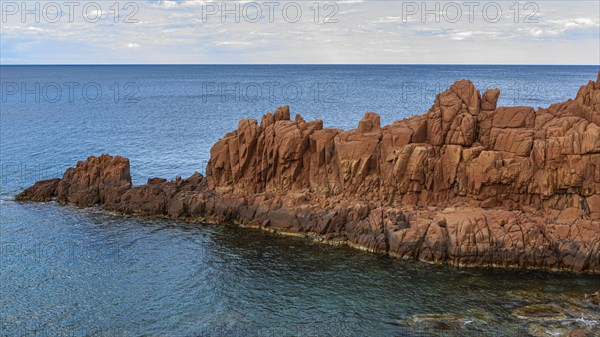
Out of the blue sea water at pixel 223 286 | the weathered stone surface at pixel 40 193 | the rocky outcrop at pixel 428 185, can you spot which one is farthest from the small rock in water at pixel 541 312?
the weathered stone surface at pixel 40 193

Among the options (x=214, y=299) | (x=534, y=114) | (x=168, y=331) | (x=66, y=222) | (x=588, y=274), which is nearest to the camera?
(x=168, y=331)

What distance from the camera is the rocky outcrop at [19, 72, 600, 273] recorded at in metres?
49.7

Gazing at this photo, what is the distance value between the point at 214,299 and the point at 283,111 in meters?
27.1

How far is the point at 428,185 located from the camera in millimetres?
56188

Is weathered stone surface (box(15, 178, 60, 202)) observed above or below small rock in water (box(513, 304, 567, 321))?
above

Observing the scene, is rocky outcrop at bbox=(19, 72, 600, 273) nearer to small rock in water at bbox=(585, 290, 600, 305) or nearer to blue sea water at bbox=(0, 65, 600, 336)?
blue sea water at bbox=(0, 65, 600, 336)

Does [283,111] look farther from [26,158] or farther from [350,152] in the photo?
[26,158]

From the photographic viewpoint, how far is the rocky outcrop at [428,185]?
4966 centimetres

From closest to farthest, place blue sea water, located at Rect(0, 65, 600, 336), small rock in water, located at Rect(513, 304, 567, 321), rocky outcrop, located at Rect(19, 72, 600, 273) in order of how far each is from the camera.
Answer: blue sea water, located at Rect(0, 65, 600, 336) → small rock in water, located at Rect(513, 304, 567, 321) → rocky outcrop, located at Rect(19, 72, 600, 273)

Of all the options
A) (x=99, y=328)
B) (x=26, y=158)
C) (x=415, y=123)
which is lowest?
(x=99, y=328)

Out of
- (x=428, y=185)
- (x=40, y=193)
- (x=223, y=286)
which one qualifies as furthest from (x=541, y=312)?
(x=40, y=193)

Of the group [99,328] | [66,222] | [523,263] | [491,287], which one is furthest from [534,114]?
[66,222]

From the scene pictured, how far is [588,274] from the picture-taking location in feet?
155

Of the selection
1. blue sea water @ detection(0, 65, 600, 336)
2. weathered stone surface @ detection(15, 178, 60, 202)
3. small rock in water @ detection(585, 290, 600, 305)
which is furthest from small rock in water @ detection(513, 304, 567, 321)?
weathered stone surface @ detection(15, 178, 60, 202)
